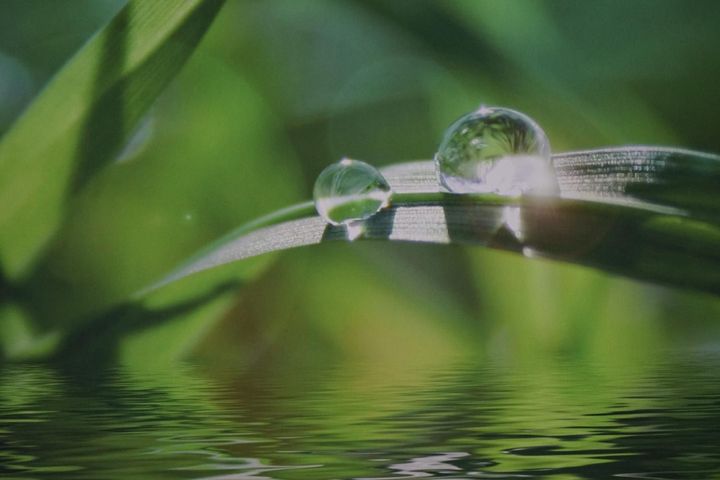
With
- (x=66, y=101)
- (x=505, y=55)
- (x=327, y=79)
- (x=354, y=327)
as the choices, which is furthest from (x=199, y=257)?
(x=327, y=79)

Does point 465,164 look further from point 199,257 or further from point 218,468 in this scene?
point 218,468

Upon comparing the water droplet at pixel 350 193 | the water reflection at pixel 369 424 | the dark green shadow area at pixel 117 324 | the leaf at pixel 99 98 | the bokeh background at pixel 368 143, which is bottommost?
the water reflection at pixel 369 424

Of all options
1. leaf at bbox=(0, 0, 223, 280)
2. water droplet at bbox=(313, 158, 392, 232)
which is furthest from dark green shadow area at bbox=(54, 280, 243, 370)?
water droplet at bbox=(313, 158, 392, 232)

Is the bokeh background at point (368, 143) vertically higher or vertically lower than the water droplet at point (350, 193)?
higher

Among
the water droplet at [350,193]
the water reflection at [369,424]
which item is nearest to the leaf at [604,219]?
the water droplet at [350,193]

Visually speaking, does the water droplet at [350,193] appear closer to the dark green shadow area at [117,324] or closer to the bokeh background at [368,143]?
the dark green shadow area at [117,324]

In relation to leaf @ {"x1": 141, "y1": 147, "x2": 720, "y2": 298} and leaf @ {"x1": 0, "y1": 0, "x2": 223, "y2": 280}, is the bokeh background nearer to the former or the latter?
leaf @ {"x1": 0, "y1": 0, "x2": 223, "y2": 280}

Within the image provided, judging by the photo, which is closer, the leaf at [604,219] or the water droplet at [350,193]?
the leaf at [604,219]
